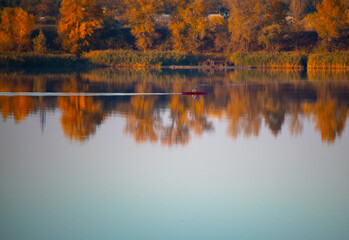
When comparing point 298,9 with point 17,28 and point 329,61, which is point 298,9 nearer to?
point 329,61

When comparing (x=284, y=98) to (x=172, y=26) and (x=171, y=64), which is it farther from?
(x=172, y=26)

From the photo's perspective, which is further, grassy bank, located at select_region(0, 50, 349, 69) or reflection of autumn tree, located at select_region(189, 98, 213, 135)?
grassy bank, located at select_region(0, 50, 349, 69)

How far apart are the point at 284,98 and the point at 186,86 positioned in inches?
313

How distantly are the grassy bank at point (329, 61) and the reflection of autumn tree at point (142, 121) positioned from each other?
32039mm

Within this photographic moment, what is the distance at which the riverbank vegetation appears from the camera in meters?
56.7

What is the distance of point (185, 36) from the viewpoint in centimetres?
6831

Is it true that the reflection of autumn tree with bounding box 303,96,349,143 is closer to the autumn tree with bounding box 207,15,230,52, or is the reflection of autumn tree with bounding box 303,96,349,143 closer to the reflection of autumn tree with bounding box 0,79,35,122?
the reflection of autumn tree with bounding box 0,79,35,122

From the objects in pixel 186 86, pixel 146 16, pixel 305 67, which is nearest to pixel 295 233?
pixel 186 86

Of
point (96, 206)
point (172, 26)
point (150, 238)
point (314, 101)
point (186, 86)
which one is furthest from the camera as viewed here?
point (172, 26)

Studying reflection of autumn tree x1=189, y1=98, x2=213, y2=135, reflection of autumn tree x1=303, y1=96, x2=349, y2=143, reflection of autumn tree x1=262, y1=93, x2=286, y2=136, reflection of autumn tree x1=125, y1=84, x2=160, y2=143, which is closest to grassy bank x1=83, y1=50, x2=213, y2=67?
reflection of autumn tree x1=262, y1=93, x2=286, y2=136

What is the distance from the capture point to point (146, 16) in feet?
223

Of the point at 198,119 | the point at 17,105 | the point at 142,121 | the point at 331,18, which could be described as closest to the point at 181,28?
the point at 331,18

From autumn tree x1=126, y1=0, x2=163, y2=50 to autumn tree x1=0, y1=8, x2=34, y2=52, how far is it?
13.5m

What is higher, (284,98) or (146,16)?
(146,16)
